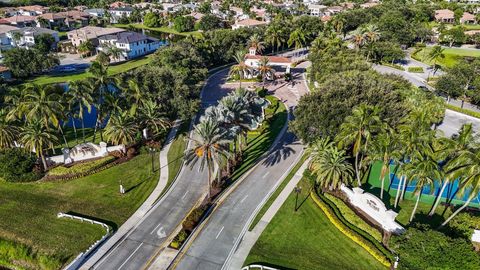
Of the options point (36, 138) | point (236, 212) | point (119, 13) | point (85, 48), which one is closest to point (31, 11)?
point (119, 13)

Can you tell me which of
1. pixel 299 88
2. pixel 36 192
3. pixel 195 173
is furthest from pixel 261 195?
pixel 299 88

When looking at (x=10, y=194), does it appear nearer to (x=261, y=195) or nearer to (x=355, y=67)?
(x=261, y=195)

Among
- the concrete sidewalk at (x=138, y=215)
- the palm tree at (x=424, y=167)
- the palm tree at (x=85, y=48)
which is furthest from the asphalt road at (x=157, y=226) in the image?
the palm tree at (x=85, y=48)

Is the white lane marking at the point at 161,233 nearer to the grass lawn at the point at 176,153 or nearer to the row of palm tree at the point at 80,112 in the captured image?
the grass lawn at the point at 176,153

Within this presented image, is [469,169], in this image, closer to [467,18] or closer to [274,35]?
[274,35]

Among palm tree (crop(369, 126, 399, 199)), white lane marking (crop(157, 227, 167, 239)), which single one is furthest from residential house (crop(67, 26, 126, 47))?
palm tree (crop(369, 126, 399, 199))

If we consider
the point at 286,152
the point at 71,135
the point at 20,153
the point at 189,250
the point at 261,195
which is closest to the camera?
the point at 189,250
